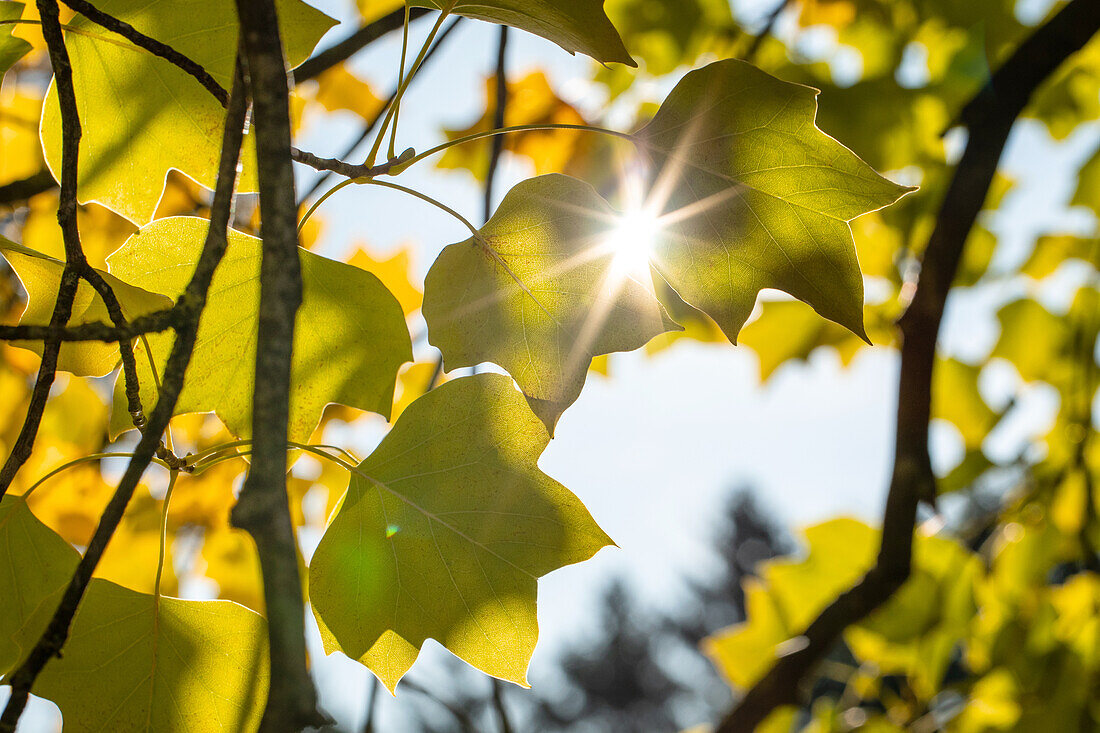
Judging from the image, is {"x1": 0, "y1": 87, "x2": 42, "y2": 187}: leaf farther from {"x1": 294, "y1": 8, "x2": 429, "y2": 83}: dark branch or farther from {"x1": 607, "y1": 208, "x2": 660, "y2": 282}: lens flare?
{"x1": 607, "y1": 208, "x2": 660, "y2": 282}: lens flare

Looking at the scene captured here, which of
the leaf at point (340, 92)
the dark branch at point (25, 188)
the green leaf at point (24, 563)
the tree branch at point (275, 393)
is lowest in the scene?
the tree branch at point (275, 393)

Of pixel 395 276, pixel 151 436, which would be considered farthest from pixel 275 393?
pixel 395 276

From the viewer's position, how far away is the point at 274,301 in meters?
0.18

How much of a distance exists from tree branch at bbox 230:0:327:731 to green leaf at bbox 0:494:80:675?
0.35 metres

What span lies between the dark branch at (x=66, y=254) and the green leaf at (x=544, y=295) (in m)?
0.19

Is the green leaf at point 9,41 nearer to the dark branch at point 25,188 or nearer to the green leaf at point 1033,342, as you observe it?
the dark branch at point 25,188

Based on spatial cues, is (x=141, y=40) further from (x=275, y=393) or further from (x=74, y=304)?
(x=275, y=393)

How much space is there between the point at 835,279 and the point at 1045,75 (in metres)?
0.65

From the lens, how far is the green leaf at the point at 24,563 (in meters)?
0.44

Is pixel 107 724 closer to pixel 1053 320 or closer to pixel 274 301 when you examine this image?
pixel 274 301

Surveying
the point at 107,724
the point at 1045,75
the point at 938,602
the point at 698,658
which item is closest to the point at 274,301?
the point at 107,724

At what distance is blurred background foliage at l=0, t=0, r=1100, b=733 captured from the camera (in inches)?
46.4

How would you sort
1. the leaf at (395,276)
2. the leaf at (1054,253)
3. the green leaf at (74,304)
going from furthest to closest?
the leaf at (1054,253), the leaf at (395,276), the green leaf at (74,304)

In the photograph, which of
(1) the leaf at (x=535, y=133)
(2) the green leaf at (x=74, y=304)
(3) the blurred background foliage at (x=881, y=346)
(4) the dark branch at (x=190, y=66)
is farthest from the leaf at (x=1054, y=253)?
(2) the green leaf at (x=74, y=304)
